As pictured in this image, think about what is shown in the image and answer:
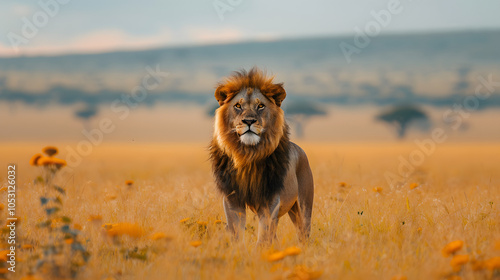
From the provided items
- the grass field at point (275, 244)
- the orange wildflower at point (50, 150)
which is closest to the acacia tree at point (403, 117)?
the grass field at point (275, 244)

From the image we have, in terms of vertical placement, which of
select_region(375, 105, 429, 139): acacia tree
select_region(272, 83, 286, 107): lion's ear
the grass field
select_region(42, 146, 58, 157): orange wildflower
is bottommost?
the grass field

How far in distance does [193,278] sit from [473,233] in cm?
312

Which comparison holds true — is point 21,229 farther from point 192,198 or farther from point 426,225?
point 426,225

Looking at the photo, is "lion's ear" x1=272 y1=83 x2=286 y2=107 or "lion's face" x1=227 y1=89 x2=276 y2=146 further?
"lion's ear" x1=272 y1=83 x2=286 y2=107

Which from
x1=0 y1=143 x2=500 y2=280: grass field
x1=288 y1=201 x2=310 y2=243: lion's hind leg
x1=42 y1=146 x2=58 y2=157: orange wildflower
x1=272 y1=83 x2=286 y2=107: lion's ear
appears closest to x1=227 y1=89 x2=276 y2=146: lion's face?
x1=272 y1=83 x2=286 y2=107: lion's ear

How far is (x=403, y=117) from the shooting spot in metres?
48.6

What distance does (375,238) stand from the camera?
5.66 meters

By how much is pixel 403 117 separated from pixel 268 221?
150 ft

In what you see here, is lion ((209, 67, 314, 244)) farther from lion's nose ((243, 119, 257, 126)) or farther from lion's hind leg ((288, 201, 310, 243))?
lion's hind leg ((288, 201, 310, 243))

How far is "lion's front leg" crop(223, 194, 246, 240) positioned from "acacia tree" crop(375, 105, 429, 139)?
4515cm

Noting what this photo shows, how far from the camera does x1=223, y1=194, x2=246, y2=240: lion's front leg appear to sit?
5180mm

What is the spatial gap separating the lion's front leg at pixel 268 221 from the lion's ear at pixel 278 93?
0.97m

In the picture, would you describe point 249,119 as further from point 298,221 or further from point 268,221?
point 298,221

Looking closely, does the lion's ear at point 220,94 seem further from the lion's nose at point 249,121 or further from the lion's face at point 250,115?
the lion's nose at point 249,121
